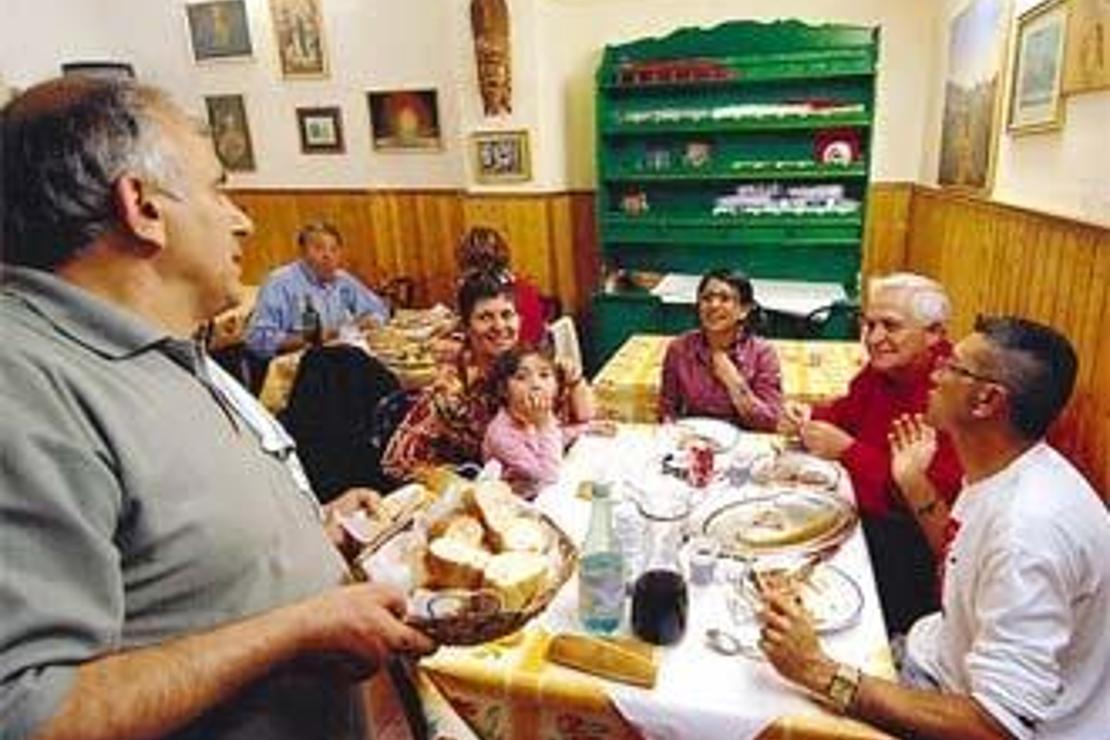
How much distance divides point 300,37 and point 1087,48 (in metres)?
4.61

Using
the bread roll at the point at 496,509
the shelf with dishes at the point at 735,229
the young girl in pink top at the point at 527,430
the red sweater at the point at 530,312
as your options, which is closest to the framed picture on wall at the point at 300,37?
the shelf with dishes at the point at 735,229

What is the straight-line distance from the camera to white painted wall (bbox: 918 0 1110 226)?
195cm

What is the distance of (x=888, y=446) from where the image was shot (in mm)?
1953

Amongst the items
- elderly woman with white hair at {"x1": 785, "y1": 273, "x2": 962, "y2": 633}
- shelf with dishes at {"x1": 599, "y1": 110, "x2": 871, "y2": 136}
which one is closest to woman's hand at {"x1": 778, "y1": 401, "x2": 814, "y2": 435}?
elderly woman with white hair at {"x1": 785, "y1": 273, "x2": 962, "y2": 633}

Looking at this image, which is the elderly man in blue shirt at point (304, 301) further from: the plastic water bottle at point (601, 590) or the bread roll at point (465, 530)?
the plastic water bottle at point (601, 590)

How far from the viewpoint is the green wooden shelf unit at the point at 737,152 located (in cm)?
411

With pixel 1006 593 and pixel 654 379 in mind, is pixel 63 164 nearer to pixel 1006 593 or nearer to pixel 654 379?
pixel 1006 593

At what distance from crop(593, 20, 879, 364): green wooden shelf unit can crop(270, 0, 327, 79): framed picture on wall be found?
202cm

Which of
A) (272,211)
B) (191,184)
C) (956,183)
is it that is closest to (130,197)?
(191,184)

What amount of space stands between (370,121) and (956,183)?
364 cm

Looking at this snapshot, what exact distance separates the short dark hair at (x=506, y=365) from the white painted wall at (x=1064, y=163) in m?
1.48

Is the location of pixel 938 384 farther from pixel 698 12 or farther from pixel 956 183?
pixel 698 12

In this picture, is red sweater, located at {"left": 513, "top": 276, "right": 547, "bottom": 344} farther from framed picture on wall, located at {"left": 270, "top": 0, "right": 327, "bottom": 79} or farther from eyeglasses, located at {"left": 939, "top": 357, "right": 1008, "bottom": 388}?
framed picture on wall, located at {"left": 270, "top": 0, "right": 327, "bottom": 79}

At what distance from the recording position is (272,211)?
5582 millimetres
